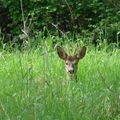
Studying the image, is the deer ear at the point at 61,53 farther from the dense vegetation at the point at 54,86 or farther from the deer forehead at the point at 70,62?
the dense vegetation at the point at 54,86

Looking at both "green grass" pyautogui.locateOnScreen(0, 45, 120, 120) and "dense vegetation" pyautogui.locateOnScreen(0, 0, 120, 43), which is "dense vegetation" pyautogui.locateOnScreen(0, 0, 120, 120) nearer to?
"green grass" pyautogui.locateOnScreen(0, 45, 120, 120)

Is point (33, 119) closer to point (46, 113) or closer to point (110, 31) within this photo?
point (46, 113)

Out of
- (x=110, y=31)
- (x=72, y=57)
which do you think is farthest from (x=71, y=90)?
(x=110, y=31)

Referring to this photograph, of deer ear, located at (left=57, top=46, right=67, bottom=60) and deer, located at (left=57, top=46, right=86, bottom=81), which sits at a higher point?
deer ear, located at (left=57, top=46, right=67, bottom=60)

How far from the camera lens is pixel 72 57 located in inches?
246

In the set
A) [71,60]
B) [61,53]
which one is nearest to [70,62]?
[71,60]

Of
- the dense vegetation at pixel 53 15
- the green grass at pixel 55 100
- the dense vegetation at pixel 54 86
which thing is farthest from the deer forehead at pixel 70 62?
the dense vegetation at pixel 53 15

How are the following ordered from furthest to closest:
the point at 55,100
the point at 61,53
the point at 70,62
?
1. the point at 61,53
2. the point at 70,62
3. the point at 55,100

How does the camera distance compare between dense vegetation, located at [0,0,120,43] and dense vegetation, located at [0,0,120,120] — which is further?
dense vegetation, located at [0,0,120,43]

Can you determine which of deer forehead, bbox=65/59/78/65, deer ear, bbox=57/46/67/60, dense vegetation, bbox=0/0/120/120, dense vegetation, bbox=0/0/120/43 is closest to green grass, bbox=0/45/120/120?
dense vegetation, bbox=0/0/120/120

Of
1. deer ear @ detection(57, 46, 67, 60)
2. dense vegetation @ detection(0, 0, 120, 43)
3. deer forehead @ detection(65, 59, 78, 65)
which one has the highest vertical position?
deer ear @ detection(57, 46, 67, 60)

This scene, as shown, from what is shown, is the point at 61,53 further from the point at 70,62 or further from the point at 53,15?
the point at 53,15

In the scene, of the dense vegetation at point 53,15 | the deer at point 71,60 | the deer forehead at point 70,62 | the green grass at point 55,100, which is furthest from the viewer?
the dense vegetation at point 53,15

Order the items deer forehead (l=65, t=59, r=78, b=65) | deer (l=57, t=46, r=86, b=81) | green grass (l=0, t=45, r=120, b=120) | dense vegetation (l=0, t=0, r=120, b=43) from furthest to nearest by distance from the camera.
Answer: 1. dense vegetation (l=0, t=0, r=120, b=43)
2. deer forehead (l=65, t=59, r=78, b=65)
3. deer (l=57, t=46, r=86, b=81)
4. green grass (l=0, t=45, r=120, b=120)
